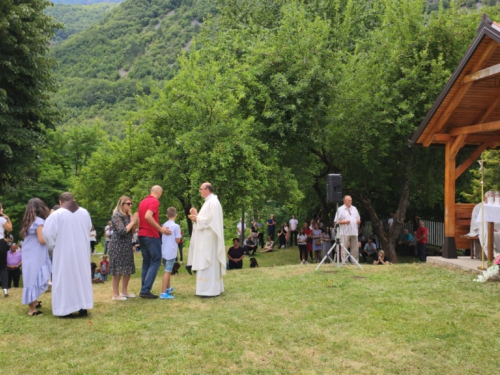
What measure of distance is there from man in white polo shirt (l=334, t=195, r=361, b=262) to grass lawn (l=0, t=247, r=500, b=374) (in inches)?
141

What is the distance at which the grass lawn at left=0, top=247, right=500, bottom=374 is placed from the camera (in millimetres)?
6074

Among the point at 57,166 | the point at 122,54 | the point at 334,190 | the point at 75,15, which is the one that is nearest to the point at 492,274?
the point at 334,190

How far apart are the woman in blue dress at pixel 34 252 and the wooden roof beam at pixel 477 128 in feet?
31.1

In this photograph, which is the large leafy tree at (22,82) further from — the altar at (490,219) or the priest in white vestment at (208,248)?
the altar at (490,219)

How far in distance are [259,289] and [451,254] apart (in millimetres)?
5516

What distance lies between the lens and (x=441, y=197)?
2475 cm

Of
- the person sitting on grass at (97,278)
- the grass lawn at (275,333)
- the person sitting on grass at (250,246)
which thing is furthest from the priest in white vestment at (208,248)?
the person sitting on grass at (250,246)

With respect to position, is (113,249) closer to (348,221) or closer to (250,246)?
(348,221)

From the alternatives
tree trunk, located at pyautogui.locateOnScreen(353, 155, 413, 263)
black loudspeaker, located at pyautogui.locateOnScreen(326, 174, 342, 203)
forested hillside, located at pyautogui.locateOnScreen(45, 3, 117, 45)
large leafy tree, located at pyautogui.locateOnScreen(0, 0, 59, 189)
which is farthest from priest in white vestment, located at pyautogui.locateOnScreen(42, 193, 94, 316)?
forested hillside, located at pyautogui.locateOnScreen(45, 3, 117, 45)

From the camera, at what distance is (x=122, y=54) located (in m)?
116

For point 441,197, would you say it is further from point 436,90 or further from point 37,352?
point 37,352

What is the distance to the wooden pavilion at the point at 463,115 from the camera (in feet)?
38.7

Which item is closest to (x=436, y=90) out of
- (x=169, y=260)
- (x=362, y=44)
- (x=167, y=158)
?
(x=362, y=44)

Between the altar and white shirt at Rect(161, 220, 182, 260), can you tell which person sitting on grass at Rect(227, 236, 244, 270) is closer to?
white shirt at Rect(161, 220, 182, 260)
